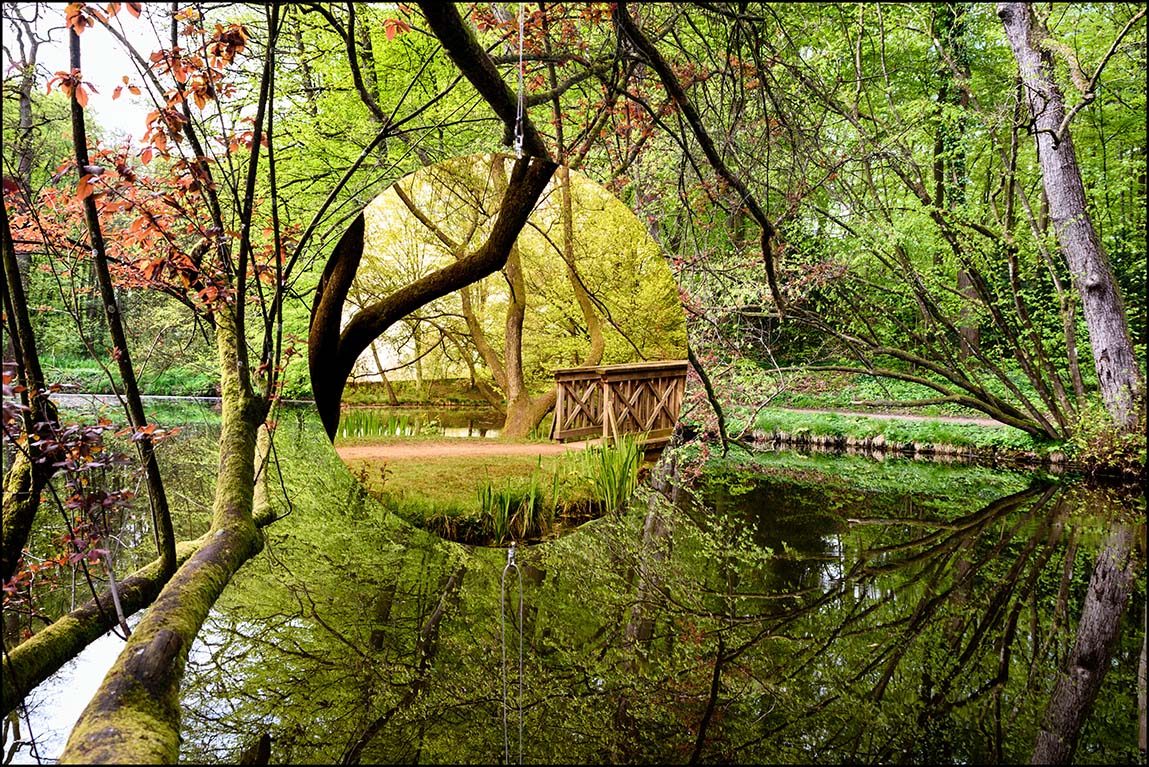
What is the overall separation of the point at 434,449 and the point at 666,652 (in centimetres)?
140

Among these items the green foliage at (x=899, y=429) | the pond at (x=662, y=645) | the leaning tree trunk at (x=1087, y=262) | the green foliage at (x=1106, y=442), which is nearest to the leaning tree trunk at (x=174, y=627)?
the pond at (x=662, y=645)

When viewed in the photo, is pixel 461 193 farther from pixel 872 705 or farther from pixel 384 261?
pixel 872 705

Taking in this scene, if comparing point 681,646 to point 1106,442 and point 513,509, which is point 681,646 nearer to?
point 513,509

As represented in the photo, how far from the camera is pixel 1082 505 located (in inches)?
256

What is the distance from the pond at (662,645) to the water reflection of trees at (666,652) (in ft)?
0.04

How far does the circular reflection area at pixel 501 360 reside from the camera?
2443 millimetres

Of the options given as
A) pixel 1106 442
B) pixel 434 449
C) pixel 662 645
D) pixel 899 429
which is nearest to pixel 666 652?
pixel 662 645

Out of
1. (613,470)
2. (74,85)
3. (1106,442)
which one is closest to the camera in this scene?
(74,85)

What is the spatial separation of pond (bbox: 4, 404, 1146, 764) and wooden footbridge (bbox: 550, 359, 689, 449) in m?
0.50

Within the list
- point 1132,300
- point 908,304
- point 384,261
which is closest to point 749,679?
point 384,261

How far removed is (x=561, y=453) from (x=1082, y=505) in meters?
6.25

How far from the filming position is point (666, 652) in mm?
3021

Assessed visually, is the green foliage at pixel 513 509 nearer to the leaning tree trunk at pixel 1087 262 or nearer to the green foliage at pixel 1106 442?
the leaning tree trunk at pixel 1087 262

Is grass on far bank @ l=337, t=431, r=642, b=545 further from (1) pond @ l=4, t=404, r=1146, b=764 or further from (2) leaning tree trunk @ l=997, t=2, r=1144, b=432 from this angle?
(2) leaning tree trunk @ l=997, t=2, r=1144, b=432
